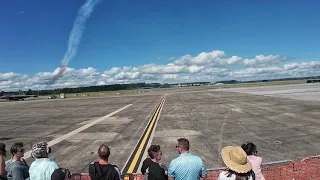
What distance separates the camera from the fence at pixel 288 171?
8.52 m

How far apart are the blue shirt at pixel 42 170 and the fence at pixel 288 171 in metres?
2.66

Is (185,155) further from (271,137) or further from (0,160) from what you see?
(271,137)

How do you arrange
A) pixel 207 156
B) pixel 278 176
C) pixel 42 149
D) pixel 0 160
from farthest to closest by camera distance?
pixel 207 156, pixel 278 176, pixel 0 160, pixel 42 149

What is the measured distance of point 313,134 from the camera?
51.3 feet

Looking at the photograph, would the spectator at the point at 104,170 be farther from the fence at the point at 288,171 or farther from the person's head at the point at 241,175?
the fence at the point at 288,171

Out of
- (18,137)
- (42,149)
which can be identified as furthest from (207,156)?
(18,137)

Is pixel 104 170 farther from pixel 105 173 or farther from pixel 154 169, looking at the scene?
pixel 154 169

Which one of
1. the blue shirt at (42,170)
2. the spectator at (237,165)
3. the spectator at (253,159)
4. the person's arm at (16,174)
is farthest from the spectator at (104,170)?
the spectator at (253,159)

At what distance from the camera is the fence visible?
336 inches

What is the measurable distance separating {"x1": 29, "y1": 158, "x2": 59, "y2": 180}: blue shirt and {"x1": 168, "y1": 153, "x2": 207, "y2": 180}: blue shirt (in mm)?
Answer: 2191

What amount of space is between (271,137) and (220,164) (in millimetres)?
6007

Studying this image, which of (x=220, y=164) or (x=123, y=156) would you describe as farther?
(x=123, y=156)

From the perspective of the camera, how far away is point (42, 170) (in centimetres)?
528

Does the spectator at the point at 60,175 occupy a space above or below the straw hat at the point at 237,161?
below
